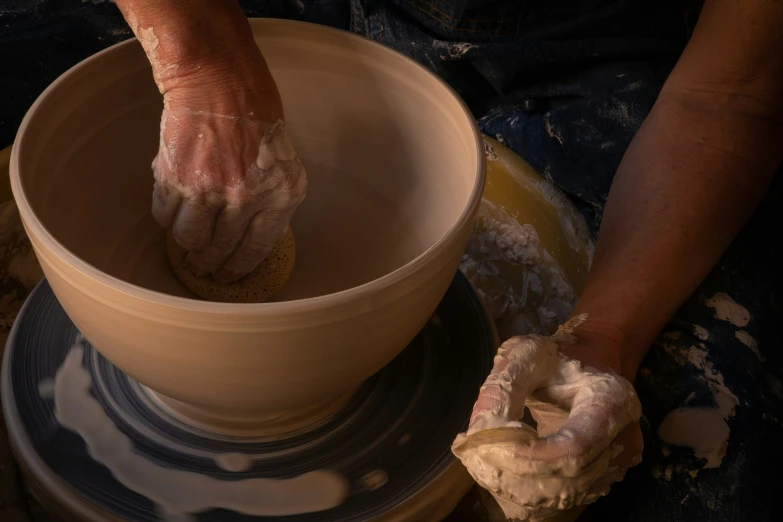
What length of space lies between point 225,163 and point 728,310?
0.72 m

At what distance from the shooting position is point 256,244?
0.95 metres

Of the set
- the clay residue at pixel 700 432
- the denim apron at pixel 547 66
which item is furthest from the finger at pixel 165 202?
the clay residue at pixel 700 432

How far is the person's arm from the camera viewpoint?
3.56 feet

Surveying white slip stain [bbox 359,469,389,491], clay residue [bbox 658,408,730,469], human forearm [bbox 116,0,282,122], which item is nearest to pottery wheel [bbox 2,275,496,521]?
white slip stain [bbox 359,469,389,491]

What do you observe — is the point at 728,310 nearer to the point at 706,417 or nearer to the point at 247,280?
the point at 706,417

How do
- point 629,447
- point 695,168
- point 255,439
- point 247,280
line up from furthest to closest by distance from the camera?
point 695,168, point 247,280, point 255,439, point 629,447

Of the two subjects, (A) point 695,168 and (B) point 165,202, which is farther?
(A) point 695,168

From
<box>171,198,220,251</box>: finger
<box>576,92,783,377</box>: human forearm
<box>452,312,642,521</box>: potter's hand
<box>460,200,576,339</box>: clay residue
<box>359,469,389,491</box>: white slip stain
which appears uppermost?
<box>171,198,220,251</box>: finger

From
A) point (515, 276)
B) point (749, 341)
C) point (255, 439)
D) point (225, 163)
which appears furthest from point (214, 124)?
point (749, 341)

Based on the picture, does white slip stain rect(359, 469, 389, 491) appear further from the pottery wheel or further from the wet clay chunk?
the wet clay chunk

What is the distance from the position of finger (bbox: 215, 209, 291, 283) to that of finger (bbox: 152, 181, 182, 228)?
0.31ft

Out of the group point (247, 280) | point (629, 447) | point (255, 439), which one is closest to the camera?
point (629, 447)

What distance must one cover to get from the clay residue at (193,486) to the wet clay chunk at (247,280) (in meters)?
0.22

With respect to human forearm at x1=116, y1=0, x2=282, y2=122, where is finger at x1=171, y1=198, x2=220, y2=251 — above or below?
below
